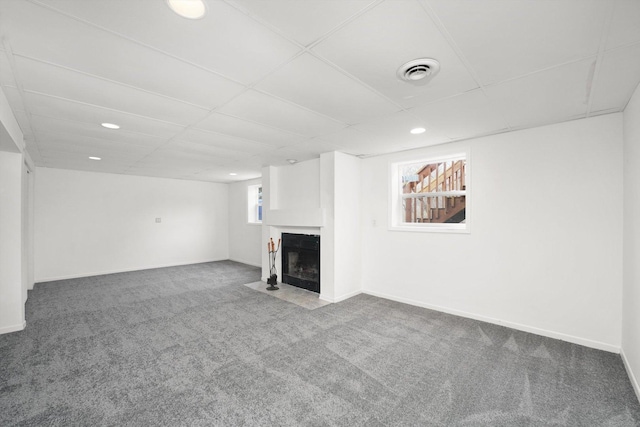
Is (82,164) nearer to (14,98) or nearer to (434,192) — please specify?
(14,98)

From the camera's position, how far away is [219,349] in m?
2.79

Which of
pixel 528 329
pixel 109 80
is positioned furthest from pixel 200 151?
pixel 528 329

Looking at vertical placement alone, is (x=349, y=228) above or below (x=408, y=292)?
above

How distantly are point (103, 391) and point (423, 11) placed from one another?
3399 mm

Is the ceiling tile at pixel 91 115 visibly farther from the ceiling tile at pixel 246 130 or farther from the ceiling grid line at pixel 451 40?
the ceiling grid line at pixel 451 40

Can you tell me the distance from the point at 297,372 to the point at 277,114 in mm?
2432

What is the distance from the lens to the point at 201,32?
4.79 feet

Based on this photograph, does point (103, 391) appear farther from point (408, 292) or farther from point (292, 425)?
point (408, 292)

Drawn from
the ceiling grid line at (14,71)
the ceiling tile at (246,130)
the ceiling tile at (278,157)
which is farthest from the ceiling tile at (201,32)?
the ceiling tile at (278,157)

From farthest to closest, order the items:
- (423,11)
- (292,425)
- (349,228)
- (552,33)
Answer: (349,228) → (292,425) → (552,33) → (423,11)

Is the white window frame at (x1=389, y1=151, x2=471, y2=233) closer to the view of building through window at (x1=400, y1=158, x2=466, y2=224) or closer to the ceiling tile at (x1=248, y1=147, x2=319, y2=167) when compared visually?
the view of building through window at (x1=400, y1=158, x2=466, y2=224)

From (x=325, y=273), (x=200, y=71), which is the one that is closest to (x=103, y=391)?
(x=200, y=71)

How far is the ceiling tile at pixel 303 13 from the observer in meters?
1.27

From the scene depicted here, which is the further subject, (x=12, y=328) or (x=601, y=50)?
(x=12, y=328)
